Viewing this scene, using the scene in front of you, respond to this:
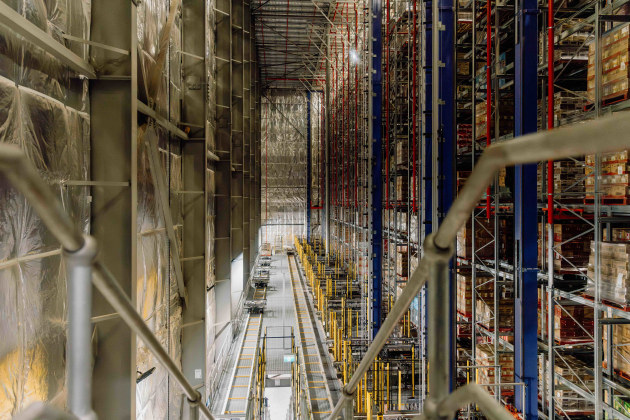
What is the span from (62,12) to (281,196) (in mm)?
27561

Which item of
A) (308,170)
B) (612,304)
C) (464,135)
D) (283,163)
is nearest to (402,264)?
(464,135)

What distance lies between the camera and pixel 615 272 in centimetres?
557

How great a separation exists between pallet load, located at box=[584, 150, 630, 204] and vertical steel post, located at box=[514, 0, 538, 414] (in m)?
0.80

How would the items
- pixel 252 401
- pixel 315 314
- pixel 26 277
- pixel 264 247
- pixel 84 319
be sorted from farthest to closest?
pixel 264 247 → pixel 315 314 → pixel 252 401 → pixel 26 277 → pixel 84 319

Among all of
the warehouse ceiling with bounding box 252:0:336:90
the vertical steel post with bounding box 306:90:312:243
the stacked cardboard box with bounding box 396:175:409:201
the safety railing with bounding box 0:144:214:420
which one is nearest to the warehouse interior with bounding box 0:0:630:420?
the safety railing with bounding box 0:144:214:420

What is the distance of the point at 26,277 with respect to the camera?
3350 millimetres

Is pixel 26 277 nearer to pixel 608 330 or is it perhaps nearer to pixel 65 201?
pixel 65 201

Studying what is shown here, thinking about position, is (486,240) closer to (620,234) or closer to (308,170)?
(620,234)

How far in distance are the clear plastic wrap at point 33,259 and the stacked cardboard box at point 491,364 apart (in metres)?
7.21

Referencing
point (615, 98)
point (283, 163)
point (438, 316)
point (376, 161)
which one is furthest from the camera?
point (283, 163)

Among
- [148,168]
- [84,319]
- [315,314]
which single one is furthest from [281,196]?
[84,319]

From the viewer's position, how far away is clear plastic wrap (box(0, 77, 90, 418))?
310 cm

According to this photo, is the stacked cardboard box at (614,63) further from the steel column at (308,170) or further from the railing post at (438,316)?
the steel column at (308,170)

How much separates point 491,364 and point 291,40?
2167cm
